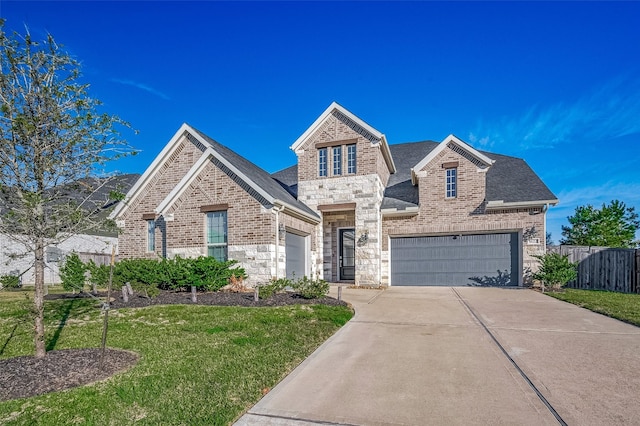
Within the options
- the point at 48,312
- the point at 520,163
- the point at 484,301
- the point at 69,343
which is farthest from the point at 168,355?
the point at 520,163

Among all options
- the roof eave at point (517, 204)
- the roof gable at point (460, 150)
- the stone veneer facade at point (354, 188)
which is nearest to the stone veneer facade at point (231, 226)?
the stone veneer facade at point (354, 188)

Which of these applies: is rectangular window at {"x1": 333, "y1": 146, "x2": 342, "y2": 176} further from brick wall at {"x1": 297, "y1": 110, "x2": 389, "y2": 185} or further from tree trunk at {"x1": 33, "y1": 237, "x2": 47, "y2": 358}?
tree trunk at {"x1": 33, "y1": 237, "x2": 47, "y2": 358}

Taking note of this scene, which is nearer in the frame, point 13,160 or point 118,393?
point 118,393

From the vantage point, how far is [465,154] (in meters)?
14.7

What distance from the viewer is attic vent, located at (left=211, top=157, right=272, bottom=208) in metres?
12.0

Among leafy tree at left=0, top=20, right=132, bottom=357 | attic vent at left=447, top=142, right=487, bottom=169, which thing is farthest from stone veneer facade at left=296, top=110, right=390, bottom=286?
leafy tree at left=0, top=20, right=132, bottom=357

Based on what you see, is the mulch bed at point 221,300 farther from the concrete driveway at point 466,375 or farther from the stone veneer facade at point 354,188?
the stone veneer facade at point 354,188

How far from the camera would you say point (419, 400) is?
3.90 meters

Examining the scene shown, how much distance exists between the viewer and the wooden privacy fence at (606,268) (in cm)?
1388

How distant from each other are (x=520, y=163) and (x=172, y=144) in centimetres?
1635

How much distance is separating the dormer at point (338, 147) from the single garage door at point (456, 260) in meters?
3.53

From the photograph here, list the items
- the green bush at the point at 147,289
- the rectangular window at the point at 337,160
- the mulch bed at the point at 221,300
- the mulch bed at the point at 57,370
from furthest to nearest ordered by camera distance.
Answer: the rectangular window at the point at 337,160, the green bush at the point at 147,289, the mulch bed at the point at 221,300, the mulch bed at the point at 57,370

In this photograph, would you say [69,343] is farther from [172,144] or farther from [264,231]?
[172,144]

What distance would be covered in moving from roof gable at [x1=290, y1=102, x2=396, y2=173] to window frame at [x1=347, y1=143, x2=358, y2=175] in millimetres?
686
